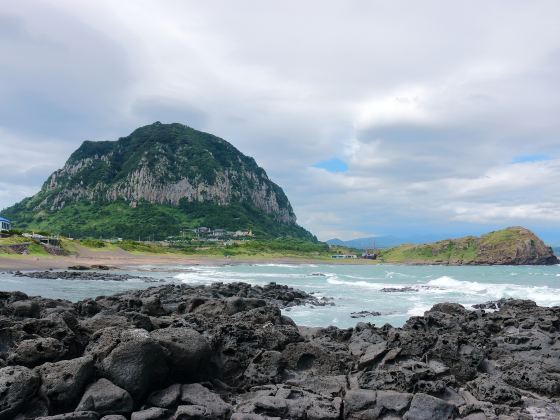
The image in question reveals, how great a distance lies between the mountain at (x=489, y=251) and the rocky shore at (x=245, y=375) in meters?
148

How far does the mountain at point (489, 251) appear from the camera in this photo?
492ft

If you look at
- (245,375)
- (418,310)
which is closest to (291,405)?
(245,375)

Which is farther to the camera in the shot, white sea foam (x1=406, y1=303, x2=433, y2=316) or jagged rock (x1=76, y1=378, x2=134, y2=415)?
white sea foam (x1=406, y1=303, x2=433, y2=316)

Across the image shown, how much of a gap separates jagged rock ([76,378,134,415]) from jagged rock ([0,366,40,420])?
3.23ft

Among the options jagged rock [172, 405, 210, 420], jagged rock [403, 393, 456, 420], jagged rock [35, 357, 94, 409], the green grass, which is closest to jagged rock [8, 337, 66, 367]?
jagged rock [35, 357, 94, 409]

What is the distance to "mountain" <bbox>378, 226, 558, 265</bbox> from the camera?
14988 cm

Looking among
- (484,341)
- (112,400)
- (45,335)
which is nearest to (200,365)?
(112,400)

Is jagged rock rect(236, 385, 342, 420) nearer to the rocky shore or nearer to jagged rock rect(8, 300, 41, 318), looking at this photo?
the rocky shore

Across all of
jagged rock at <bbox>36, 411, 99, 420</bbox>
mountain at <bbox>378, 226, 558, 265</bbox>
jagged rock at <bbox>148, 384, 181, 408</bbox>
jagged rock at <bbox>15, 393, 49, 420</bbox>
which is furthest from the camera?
mountain at <bbox>378, 226, 558, 265</bbox>

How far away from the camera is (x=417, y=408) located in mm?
10180

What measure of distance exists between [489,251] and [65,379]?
16306 cm

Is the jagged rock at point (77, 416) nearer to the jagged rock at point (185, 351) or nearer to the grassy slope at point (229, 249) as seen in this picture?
the jagged rock at point (185, 351)

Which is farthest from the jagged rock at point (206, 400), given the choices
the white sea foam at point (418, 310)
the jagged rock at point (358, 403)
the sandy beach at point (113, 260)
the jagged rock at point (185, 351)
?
the sandy beach at point (113, 260)

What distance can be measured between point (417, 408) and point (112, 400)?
6383 mm
